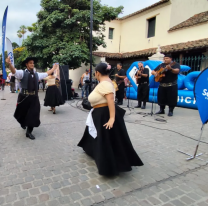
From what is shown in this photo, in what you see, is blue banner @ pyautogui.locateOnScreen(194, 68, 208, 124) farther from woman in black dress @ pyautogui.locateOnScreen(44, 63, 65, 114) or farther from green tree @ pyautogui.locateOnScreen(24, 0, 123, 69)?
green tree @ pyautogui.locateOnScreen(24, 0, 123, 69)

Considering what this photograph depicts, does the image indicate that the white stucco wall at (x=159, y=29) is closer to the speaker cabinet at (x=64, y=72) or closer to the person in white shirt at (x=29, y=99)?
the speaker cabinet at (x=64, y=72)

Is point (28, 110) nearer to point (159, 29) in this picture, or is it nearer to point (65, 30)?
point (65, 30)

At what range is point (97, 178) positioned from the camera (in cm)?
274

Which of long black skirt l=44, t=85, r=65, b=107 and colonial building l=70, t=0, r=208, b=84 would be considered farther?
colonial building l=70, t=0, r=208, b=84

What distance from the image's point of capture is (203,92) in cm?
322

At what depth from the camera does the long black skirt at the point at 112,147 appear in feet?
8.75

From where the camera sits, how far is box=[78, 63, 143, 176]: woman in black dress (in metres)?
2.65

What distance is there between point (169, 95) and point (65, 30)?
10423 mm

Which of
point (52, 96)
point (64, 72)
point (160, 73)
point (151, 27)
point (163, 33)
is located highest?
point (151, 27)

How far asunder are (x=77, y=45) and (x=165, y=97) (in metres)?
9.13

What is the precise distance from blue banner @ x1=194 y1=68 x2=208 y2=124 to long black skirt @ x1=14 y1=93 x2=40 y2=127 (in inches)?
125

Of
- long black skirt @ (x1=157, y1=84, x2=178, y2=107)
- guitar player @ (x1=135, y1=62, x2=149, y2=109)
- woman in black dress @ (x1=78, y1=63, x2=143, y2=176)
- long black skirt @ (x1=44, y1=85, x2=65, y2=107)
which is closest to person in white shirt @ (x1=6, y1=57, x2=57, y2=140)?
woman in black dress @ (x1=78, y1=63, x2=143, y2=176)

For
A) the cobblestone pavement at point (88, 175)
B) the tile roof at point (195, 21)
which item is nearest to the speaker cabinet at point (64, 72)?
the cobblestone pavement at point (88, 175)

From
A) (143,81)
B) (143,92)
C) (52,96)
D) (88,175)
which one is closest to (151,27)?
(143,81)
